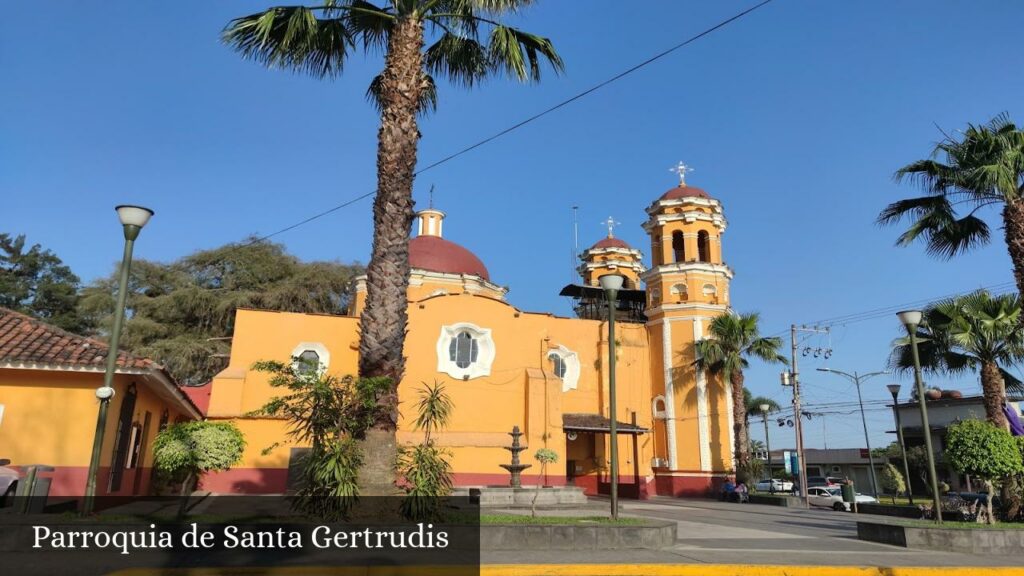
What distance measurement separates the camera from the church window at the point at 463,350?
2630cm

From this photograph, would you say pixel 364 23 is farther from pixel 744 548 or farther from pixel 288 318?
pixel 288 318

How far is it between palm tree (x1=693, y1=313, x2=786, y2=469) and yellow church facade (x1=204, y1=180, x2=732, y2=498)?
2.75 feet

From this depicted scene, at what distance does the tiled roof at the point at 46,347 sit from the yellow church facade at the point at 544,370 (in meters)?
10.1

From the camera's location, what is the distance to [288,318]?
25.0 meters

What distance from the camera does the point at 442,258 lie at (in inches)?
1305

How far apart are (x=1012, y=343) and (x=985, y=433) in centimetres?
471

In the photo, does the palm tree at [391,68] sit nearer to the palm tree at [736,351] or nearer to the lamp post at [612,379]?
the lamp post at [612,379]

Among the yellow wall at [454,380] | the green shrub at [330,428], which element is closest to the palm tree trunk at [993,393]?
the green shrub at [330,428]

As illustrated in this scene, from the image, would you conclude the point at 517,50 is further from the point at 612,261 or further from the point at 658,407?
the point at 612,261

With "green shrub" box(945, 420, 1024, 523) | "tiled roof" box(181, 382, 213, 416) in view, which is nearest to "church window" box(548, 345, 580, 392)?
"tiled roof" box(181, 382, 213, 416)

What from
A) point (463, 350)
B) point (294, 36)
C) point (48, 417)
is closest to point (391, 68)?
point (294, 36)

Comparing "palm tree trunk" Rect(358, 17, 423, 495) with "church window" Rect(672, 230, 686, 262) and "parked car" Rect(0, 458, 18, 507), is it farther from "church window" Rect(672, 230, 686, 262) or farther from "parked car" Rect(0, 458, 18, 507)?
"church window" Rect(672, 230, 686, 262)

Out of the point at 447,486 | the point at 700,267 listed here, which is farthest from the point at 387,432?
the point at 700,267

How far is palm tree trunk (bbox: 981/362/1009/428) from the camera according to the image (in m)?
13.8
